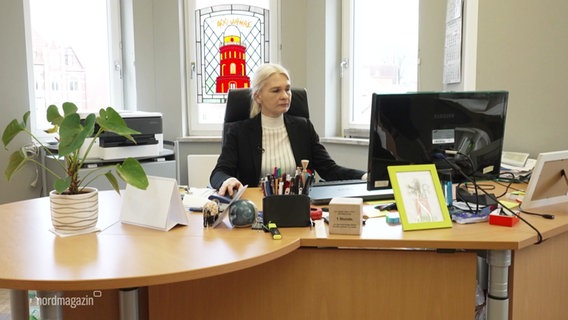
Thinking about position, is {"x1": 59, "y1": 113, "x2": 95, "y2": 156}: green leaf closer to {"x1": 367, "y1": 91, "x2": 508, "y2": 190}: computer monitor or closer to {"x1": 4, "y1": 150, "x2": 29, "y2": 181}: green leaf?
{"x1": 4, "y1": 150, "x2": 29, "y2": 181}: green leaf

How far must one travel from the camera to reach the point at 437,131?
1654 mm

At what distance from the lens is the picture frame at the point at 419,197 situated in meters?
1.47

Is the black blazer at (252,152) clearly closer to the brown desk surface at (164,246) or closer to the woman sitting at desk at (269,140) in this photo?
the woman sitting at desk at (269,140)

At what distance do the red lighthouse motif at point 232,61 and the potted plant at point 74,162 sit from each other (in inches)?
99.2

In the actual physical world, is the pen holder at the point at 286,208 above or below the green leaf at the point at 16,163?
below

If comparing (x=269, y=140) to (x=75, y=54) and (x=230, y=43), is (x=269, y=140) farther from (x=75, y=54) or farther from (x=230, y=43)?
(x=75, y=54)

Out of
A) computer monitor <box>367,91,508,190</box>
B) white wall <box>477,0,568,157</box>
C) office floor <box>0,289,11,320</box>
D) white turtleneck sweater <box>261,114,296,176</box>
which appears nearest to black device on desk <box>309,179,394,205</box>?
computer monitor <box>367,91,508,190</box>

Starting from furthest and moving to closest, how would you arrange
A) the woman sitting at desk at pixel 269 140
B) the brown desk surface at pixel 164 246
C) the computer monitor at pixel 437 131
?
the woman sitting at desk at pixel 269 140, the computer monitor at pixel 437 131, the brown desk surface at pixel 164 246

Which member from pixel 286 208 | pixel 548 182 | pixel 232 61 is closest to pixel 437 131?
pixel 548 182

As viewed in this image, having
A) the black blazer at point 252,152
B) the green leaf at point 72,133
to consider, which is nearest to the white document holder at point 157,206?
the green leaf at point 72,133

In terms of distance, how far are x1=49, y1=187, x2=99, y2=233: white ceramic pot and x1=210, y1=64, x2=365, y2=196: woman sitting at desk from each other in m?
0.89

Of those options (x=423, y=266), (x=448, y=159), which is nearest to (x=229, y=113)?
(x=448, y=159)

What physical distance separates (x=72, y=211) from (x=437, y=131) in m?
1.15

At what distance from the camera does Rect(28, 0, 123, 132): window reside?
3510 mm
